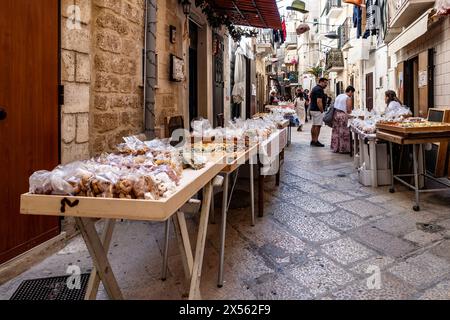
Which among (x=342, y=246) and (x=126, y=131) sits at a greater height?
(x=126, y=131)

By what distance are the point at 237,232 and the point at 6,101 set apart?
2.30m

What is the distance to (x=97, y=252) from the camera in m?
2.08

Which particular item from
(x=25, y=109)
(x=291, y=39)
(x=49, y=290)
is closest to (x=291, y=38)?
(x=291, y=39)

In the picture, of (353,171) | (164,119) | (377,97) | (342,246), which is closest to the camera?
(342,246)

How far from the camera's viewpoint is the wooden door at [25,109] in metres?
2.74

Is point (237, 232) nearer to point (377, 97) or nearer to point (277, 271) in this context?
point (277, 271)

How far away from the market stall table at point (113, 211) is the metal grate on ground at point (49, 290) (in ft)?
1.44

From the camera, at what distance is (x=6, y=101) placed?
274 cm

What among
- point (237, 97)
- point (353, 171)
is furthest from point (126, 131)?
point (237, 97)

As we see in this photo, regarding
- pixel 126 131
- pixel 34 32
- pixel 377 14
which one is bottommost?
pixel 126 131

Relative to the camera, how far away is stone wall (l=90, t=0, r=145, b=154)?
3.99 m

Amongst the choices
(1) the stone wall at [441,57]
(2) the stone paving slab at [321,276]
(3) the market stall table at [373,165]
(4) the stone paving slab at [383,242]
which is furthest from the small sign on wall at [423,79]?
(2) the stone paving slab at [321,276]
